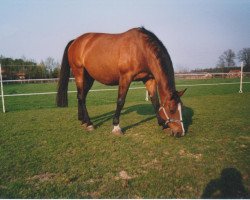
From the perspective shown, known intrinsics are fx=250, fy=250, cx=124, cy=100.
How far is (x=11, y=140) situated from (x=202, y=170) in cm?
383

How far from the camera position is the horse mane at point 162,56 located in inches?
192

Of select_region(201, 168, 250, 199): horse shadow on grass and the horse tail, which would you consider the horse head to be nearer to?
select_region(201, 168, 250, 199): horse shadow on grass

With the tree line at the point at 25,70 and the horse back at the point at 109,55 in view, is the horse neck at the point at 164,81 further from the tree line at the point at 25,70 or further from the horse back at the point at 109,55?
the tree line at the point at 25,70

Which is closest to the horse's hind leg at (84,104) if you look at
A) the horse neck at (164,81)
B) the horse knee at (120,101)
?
the horse knee at (120,101)

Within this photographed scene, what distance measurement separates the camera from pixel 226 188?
2750mm

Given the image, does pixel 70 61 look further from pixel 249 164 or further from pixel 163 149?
pixel 249 164

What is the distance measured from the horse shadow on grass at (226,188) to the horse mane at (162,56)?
2.06m

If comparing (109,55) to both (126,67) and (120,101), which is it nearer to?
(126,67)

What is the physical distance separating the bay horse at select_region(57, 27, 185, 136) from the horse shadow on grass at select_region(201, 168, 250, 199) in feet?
5.26

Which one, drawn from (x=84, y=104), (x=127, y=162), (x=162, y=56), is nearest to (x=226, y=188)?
(x=127, y=162)

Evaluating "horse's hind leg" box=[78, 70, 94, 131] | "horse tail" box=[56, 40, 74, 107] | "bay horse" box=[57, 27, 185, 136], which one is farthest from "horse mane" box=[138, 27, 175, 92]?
"horse tail" box=[56, 40, 74, 107]

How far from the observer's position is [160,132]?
5.51 m

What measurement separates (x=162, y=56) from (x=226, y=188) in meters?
2.92

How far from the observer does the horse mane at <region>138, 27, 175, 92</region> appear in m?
4.89
